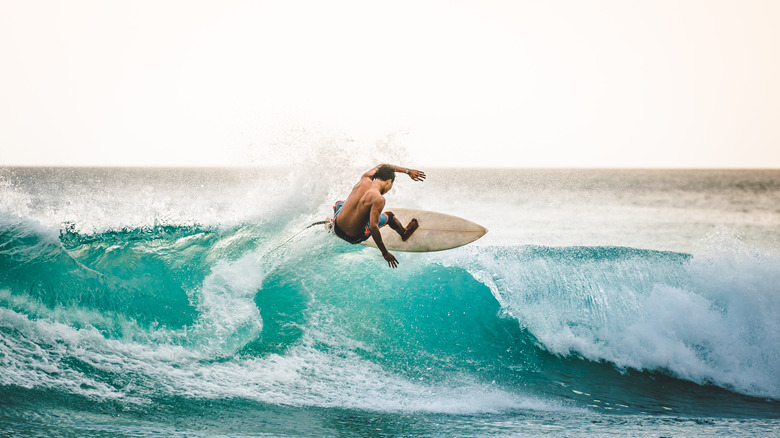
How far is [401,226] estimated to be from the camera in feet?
19.9

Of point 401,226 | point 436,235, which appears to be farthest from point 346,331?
point 436,235

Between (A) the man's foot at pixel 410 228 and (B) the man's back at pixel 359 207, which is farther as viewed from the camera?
(A) the man's foot at pixel 410 228

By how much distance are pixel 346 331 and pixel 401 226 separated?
140 cm

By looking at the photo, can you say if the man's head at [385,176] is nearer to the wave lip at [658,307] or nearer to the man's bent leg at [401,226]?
the man's bent leg at [401,226]

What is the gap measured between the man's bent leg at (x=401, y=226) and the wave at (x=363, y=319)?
1093 millimetres

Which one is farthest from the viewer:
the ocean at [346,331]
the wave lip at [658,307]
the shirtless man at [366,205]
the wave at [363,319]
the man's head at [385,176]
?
the wave lip at [658,307]

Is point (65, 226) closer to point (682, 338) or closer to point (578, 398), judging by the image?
point (578, 398)

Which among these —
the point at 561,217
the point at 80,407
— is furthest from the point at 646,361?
the point at 561,217

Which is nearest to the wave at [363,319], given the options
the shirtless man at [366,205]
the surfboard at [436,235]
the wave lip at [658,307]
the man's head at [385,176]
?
the wave lip at [658,307]

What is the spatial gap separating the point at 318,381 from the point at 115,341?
2.24 metres

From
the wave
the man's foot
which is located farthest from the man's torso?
the wave

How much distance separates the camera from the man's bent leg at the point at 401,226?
6.02 m

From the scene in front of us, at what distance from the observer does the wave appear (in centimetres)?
498

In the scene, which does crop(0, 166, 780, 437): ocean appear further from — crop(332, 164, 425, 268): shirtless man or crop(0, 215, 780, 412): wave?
crop(332, 164, 425, 268): shirtless man
